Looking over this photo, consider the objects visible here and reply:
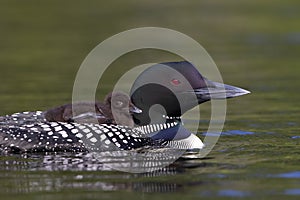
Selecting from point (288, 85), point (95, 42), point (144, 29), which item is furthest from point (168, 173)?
point (144, 29)

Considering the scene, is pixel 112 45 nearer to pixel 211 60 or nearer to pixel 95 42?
pixel 95 42

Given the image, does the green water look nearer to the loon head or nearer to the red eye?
the loon head

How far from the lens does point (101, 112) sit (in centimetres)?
820

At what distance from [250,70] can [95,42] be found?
4022 mm

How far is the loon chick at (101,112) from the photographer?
803 cm

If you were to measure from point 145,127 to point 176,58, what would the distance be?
6.36 meters

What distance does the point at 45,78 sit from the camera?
1233 centimetres

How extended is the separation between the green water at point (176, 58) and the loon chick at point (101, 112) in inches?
21.5

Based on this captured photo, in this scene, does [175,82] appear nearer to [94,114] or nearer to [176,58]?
[94,114]

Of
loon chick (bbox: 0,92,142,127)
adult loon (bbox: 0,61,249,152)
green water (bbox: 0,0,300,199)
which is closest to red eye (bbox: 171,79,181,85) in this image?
adult loon (bbox: 0,61,249,152)

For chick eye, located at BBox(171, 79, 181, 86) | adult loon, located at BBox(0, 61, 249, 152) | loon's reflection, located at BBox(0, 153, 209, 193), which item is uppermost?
chick eye, located at BBox(171, 79, 181, 86)

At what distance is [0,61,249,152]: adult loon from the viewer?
7.64 meters

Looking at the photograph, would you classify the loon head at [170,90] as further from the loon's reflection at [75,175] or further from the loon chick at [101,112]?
the loon's reflection at [75,175]

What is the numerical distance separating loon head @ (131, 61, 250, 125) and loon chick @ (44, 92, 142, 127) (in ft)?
0.52
